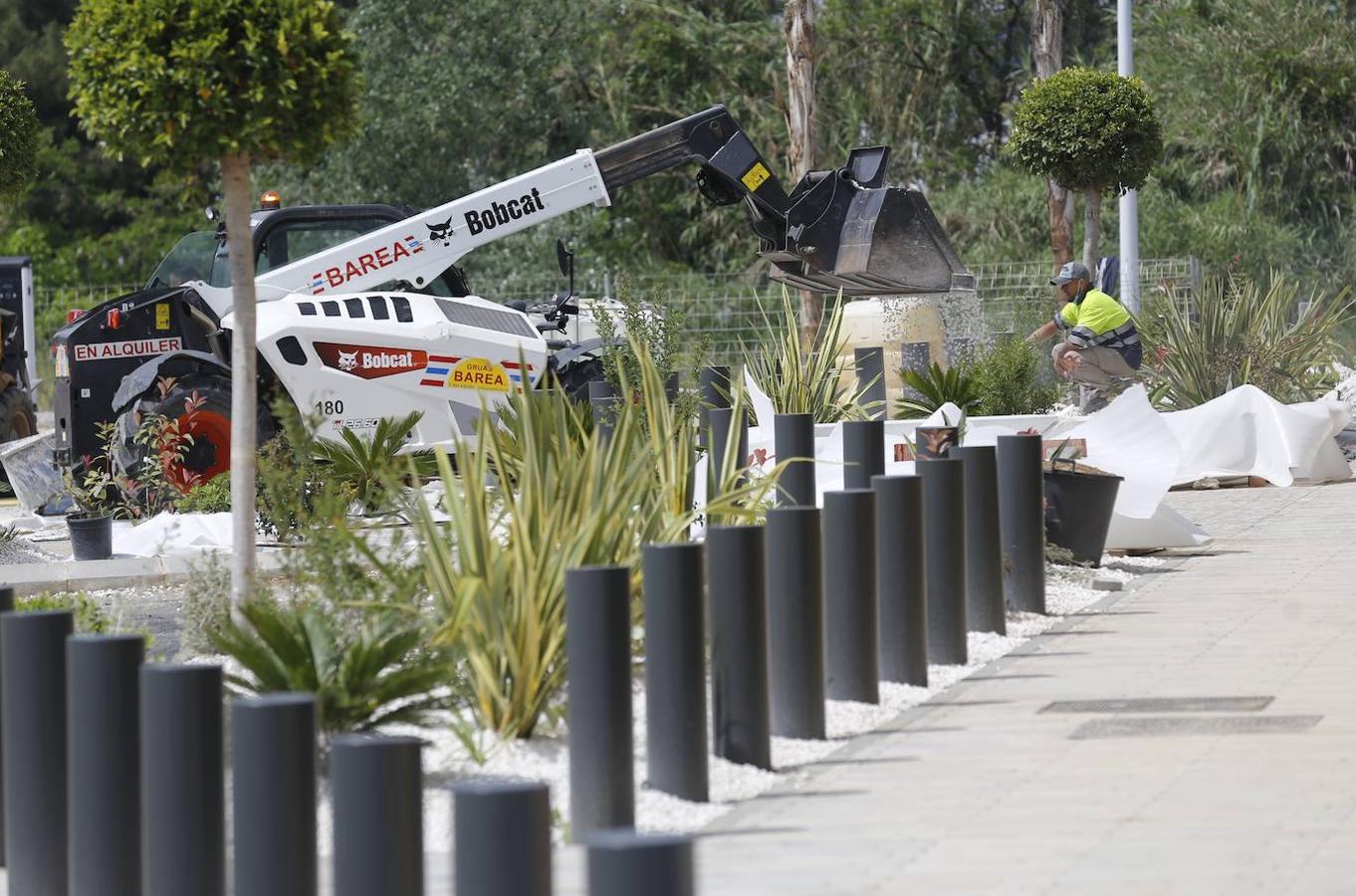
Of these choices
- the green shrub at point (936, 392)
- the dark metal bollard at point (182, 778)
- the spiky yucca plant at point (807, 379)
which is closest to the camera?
the dark metal bollard at point (182, 778)

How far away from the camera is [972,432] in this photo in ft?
35.2

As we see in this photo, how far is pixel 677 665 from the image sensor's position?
5.22 metres

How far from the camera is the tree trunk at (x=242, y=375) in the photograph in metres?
6.63

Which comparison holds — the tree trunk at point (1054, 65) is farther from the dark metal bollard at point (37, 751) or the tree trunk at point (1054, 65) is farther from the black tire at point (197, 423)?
the dark metal bollard at point (37, 751)

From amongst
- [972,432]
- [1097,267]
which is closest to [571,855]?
[972,432]

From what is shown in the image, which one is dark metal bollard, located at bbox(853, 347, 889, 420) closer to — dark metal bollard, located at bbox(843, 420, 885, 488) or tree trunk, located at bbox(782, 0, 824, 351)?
tree trunk, located at bbox(782, 0, 824, 351)

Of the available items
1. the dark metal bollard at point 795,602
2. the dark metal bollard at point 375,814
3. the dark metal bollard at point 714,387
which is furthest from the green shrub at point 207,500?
the dark metal bollard at point 375,814

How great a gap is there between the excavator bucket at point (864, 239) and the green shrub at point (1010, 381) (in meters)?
0.74

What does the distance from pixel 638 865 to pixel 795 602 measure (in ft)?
9.97

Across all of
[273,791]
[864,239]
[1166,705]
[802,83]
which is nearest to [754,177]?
[864,239]

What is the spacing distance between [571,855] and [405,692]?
737 millimetres

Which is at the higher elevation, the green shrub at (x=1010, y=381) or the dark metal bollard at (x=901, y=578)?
the green shrub at (x=1010, y=381)

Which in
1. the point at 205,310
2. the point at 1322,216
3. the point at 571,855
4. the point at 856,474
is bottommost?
the point at 571,855

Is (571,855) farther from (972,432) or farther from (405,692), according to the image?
(972,432)
